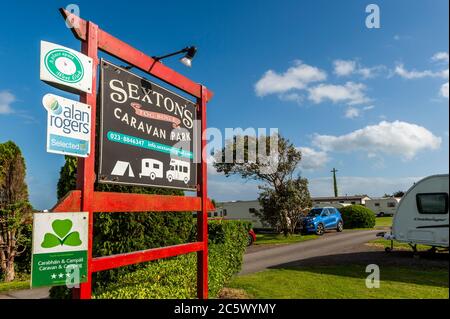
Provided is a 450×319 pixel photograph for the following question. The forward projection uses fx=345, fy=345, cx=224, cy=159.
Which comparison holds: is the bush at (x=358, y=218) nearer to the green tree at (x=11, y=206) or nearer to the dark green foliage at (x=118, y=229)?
the green tree at (x=11, y=206)

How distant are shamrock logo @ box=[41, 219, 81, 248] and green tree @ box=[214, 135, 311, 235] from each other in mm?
20452

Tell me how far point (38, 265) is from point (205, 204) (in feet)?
9.31

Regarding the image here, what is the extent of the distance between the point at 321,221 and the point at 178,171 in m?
21.1

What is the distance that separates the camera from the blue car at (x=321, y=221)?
→ 23625 mm

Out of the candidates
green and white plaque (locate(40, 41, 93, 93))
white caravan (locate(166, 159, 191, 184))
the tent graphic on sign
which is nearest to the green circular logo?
green and white plaque (locate(40, 41, 93, 93))

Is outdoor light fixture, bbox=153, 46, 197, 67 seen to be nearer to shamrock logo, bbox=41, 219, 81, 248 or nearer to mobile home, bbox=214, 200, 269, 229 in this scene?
shamrock logo, bbox=41, 219, 81, 248

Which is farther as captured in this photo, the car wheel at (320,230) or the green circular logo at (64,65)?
the car wheel at (320,230)

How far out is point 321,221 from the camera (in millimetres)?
24250

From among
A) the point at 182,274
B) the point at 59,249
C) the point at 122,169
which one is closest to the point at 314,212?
the point at 182,274

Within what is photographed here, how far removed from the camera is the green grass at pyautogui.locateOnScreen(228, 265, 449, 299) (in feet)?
24.2

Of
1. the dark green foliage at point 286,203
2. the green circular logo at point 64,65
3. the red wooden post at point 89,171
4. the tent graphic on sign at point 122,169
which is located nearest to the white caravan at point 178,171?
the tent graphic on sign at point 122,169

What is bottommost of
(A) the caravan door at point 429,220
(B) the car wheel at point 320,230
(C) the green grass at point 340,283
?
(B) the car wheel at point 320,230

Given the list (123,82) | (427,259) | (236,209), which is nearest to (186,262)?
(123,82)
